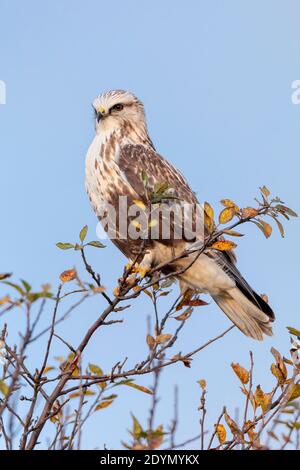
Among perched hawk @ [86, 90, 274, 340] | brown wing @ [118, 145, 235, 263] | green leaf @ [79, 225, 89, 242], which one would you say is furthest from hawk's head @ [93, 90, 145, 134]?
green leaf @ [79, 225, 89, 242]

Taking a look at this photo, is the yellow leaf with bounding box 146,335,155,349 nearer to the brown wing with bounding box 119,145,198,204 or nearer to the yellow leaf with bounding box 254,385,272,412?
the yellow leaf with bounding box 254,385,272,412

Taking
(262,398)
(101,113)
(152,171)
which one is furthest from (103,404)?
(101,113)

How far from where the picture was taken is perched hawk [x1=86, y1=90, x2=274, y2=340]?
18.5 ft

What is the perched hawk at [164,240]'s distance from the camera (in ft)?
18.5

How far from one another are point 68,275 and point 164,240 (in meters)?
1.83

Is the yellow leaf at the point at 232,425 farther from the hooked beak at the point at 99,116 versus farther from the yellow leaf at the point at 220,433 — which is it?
the hooked beak at the point at 99,116

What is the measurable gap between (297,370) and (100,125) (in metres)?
3.45

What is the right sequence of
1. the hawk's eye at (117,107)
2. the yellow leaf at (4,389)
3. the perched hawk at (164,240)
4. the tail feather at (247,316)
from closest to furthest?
the yellow leaf at (4,389), the perched hawk at (164,240), the tail feather at (247,316), the hawk's eye at (117,107)

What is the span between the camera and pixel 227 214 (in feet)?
12.9

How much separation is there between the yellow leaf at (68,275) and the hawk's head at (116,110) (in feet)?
9.26

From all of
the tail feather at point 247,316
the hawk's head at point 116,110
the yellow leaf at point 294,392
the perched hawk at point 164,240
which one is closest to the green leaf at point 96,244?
the yellow leaf at point 294,392

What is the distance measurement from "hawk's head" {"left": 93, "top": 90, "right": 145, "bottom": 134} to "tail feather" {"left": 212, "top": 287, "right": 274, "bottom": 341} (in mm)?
1801
